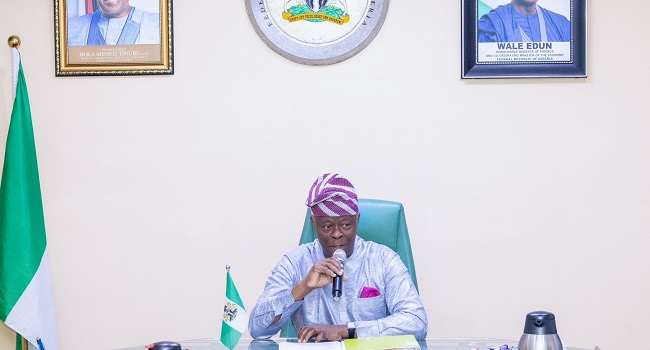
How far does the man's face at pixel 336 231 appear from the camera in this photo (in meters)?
3.24

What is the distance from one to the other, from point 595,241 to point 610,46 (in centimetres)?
85

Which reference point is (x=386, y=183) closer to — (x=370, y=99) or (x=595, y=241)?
(x=370, y=99)

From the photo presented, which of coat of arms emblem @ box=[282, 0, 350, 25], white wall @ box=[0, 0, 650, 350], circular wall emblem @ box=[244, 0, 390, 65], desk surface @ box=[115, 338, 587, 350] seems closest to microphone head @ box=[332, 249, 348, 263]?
desk surface @ box=[115, 338, 587, 350]

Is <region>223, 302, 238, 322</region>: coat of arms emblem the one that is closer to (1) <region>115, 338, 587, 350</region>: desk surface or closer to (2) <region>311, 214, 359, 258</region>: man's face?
(1) <region>115, 338, 587, 350</region>: desk surface

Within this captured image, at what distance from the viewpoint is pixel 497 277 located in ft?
13.2

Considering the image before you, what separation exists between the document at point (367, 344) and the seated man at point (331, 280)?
225 mm

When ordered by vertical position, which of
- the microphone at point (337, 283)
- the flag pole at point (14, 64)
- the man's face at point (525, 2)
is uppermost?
the man's face at point (525, 2)

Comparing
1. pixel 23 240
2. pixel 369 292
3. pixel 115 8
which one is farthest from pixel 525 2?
pixel 23 240

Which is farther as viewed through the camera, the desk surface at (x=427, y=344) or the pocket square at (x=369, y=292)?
the pocket square at (x=369, y=292)

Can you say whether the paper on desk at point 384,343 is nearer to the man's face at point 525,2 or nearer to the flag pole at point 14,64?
the man's face at point 525,2

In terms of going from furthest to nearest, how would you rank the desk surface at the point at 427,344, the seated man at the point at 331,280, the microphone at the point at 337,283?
the seated man at the point at 331,280 → the microphone at the point at 337,283 → the desk surface at the point at 427,344

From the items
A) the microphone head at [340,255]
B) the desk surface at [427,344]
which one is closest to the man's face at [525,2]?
the microphone head at [340,255]

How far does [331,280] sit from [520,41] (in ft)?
4.99

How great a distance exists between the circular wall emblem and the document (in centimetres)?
151
